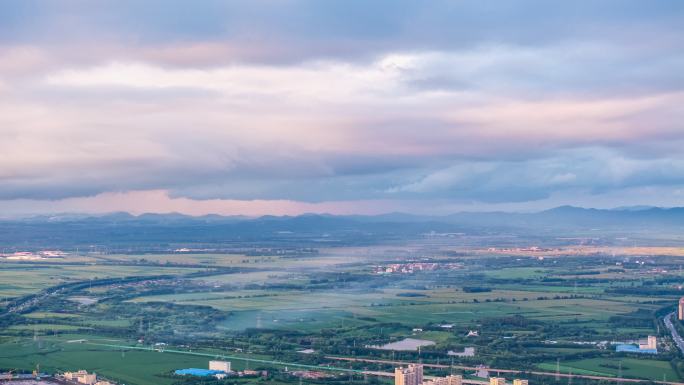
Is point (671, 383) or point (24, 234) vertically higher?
point (24, 234)

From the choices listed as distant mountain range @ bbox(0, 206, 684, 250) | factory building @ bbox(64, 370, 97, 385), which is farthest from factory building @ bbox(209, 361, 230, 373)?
distant mountain range @ bbox(0, 206, 684, 250)

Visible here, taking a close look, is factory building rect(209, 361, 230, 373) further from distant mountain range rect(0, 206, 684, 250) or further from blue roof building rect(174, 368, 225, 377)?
distant mountain range rect(0, 206, 684, 250)

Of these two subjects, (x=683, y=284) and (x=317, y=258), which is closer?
(x=683, y=284)

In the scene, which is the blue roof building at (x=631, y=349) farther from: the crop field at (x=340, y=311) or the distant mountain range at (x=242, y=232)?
the distant mountain range at (x=242, y=232)

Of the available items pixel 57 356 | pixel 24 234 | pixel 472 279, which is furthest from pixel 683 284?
pixel 24 234

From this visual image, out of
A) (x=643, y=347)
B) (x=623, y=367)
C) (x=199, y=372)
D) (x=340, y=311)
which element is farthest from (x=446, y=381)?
(x=340, y=311)

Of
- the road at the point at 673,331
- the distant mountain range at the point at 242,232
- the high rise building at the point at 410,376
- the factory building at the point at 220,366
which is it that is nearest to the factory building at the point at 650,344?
the road at the point at 673,331

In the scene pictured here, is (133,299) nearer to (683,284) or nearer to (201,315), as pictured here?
(201,315)
